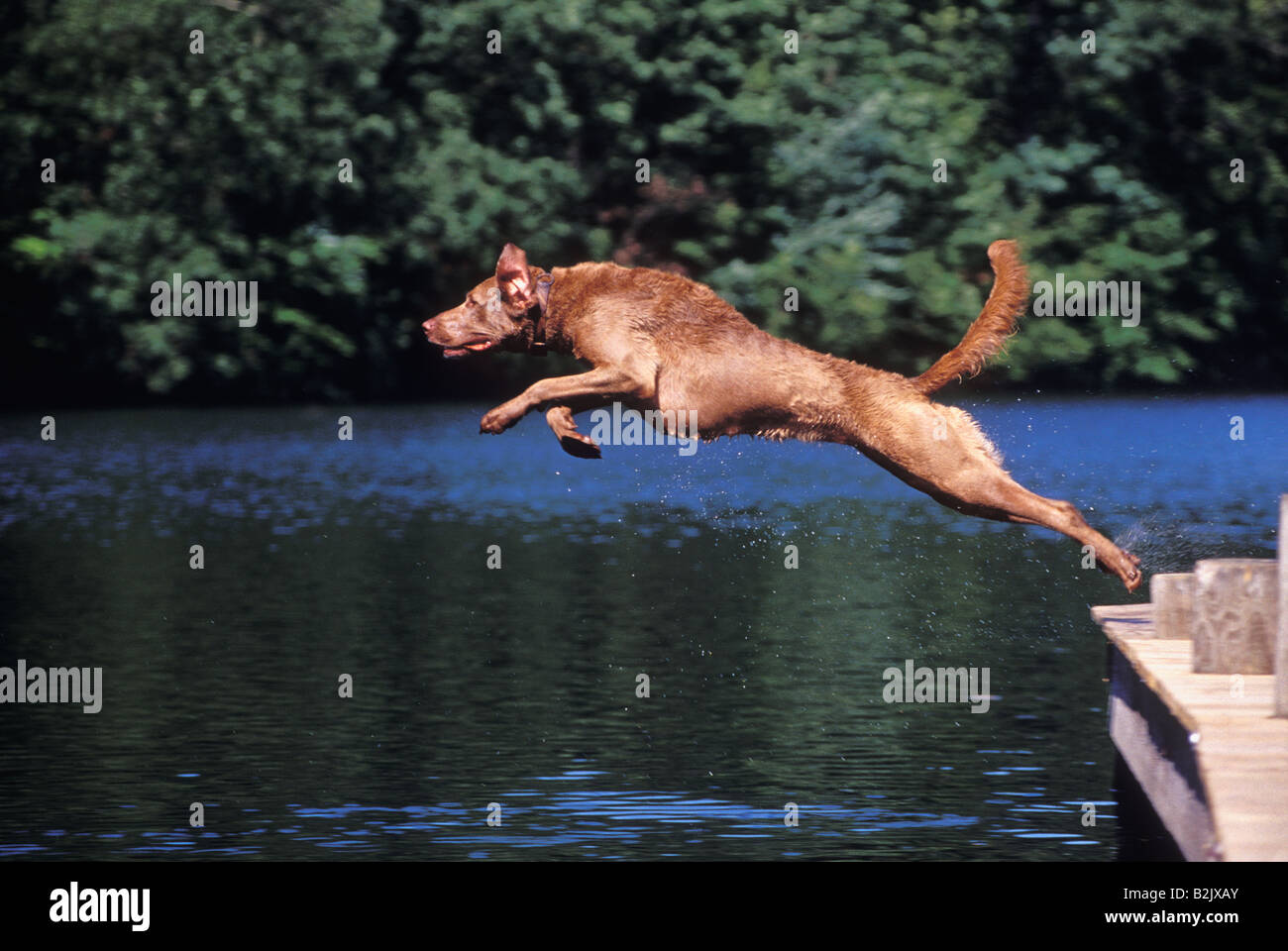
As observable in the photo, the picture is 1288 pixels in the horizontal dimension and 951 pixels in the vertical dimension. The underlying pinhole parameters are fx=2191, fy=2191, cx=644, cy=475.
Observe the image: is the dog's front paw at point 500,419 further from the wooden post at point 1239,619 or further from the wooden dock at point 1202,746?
the wooden post at point 1239,619

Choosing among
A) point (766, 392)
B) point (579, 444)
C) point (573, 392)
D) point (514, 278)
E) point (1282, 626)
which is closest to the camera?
point (1282, 626)

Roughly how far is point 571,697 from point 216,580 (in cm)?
756

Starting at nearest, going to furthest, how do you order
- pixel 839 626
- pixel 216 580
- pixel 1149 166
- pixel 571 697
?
1. pixel 571 697
2. pixel 839 626
3. pixel 216 580
4. pixel 1149 166

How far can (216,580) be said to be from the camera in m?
23.4

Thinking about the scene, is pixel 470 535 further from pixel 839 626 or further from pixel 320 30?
pixel 320 30

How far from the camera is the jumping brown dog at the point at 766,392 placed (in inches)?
424

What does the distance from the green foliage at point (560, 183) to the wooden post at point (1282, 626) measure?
97.1 ft

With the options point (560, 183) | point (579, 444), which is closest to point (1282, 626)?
point (579, 444)

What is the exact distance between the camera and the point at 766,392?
10.8 metres

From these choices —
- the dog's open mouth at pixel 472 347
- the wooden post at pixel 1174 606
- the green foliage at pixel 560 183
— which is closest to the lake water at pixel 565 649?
the wooden post at pixel 1174 606

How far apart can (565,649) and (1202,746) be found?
33.1 feet

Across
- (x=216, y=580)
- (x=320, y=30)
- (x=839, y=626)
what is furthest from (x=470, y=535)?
(x=320, y=30)

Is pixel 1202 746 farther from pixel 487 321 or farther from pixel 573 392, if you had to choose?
pixel 487 321

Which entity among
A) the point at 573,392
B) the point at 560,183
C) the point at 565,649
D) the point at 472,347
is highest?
the point at 560,183
